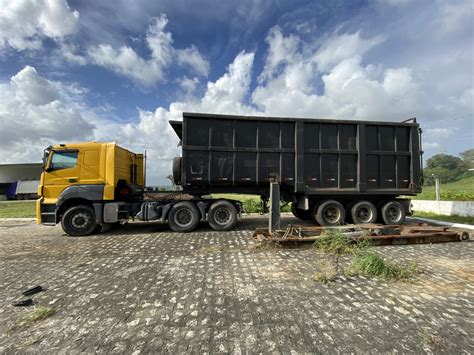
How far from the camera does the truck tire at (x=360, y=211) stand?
311 inches

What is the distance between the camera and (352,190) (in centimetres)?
782

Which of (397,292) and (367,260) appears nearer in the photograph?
(397,292)

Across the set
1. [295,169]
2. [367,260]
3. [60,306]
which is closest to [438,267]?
[367,260]

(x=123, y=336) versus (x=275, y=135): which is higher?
(x=275, y=135)

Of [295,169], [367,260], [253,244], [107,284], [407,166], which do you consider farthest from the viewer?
[407,166]

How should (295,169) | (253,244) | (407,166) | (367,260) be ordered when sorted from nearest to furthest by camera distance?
1. (367,260)
2. (253,244)
3. (295,169)
4. (407,166)

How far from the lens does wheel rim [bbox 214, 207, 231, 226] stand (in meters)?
7.73

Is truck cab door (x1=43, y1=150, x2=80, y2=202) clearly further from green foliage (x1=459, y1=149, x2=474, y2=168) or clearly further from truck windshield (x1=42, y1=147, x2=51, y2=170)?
green foliage (x1=459, y1=149, x2=474, y2=168)

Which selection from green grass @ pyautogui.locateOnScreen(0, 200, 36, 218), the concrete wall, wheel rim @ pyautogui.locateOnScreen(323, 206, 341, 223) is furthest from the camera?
green grass @ pyautogui.locateOnScreen(0, 200, 36, 218)

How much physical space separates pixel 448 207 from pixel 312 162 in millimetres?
7987

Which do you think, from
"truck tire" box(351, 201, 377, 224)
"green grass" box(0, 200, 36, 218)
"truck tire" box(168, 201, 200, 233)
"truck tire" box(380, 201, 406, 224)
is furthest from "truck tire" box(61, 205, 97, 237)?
"truck tire" box(380, 201, 406, 224)

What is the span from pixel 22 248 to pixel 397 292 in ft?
27.3

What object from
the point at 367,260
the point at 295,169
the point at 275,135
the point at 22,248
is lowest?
the point at 22,248

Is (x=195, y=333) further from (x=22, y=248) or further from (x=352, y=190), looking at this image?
(x=352, y=190)
